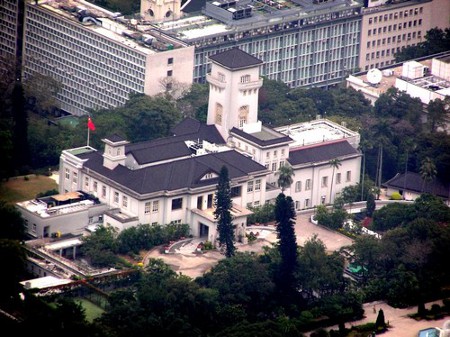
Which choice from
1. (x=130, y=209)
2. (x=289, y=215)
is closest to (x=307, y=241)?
(x=289, y=215)

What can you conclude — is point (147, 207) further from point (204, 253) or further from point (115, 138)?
point (115, 138)

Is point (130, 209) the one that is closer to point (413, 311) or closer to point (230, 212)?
point (230, 212)

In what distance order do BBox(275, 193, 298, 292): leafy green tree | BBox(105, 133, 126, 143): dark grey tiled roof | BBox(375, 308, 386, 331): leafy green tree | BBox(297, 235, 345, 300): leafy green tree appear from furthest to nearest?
1. BBox(105, 133, 126, 143): dark grey tiled roof
2. BBox(297, 235, 345, 300): leafy green tree
3. BBox(275, 193, 298, 292): leafy green tree
4. BBox(375, 308, 386, 331): leafy green tree

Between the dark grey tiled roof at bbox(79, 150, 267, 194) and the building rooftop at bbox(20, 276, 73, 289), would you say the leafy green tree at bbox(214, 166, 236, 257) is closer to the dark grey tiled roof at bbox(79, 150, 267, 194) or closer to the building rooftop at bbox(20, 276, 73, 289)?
the dark grey tiled roof at bbox(79, 150, 267, 194)

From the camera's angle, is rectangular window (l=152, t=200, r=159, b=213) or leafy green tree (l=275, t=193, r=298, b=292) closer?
leafy green tree (l=275, t=193, r=298, b=292)

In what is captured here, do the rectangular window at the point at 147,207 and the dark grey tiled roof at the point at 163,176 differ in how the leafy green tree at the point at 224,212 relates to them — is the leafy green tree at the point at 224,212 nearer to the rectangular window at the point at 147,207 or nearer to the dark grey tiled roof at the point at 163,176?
the dark grey tiled roof at the point at 163,176

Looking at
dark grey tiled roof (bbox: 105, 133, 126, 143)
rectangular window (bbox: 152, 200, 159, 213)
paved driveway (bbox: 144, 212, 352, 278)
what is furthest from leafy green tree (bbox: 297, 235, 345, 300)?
dark grey tiled roof (bbox: 105, 133, 126, 143)

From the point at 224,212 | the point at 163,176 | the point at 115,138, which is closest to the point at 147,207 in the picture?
the point at 163,176
